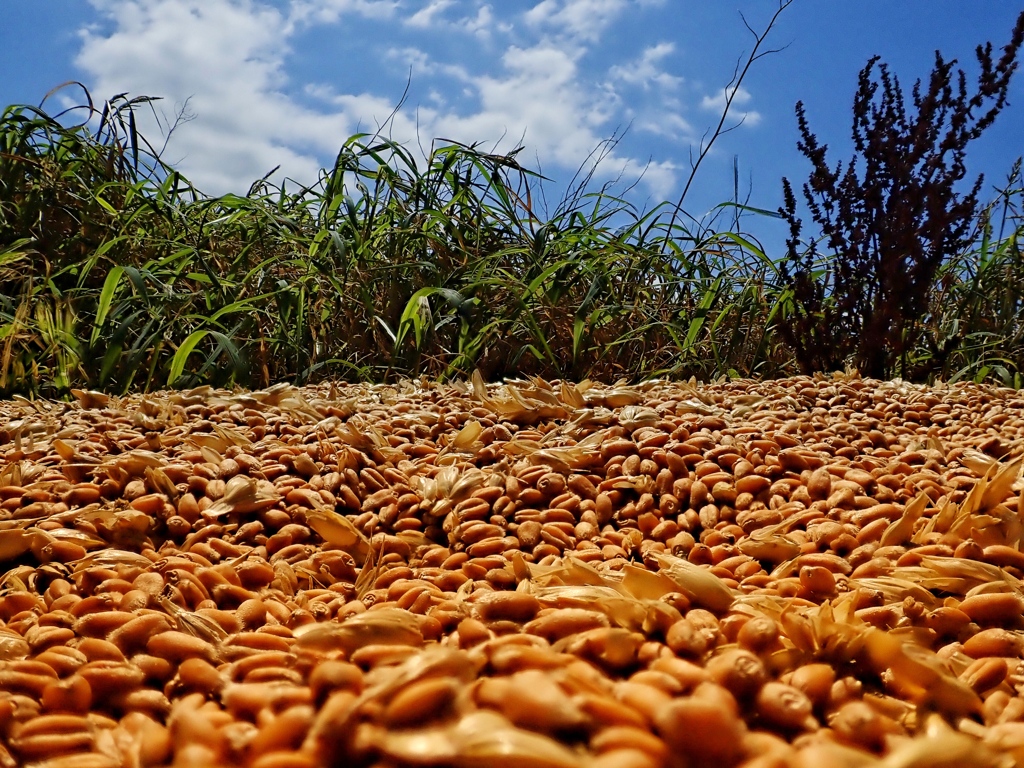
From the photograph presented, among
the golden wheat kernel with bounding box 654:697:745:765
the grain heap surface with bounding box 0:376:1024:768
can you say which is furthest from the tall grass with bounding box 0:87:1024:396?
the golden wheat kernel with bounding box 654:697:745:765

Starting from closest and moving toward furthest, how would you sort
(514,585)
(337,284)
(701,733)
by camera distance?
(701,733) < (514,585) < (337,284)

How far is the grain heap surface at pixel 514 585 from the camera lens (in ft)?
2.64

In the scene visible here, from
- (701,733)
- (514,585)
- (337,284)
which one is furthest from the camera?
(337,284)

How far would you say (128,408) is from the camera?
2.56m

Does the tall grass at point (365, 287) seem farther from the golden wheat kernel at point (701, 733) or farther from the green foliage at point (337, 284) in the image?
the golden wheat kernel at point (701, 733)

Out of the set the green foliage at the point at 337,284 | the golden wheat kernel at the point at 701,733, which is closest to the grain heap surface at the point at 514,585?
the golden wheat kernel at the point at 701,733

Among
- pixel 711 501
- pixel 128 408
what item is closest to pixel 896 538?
pixel 711 501

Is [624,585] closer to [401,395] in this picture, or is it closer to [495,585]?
[495,585]

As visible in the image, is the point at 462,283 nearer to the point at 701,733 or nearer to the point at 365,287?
the point at 365,287

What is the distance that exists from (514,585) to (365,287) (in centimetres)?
266

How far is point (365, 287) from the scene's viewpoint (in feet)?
12.5

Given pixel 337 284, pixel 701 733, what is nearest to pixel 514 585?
pixel 701 733

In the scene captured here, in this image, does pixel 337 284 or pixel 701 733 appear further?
pixel 337 284

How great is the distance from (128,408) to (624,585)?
6.38 feet
